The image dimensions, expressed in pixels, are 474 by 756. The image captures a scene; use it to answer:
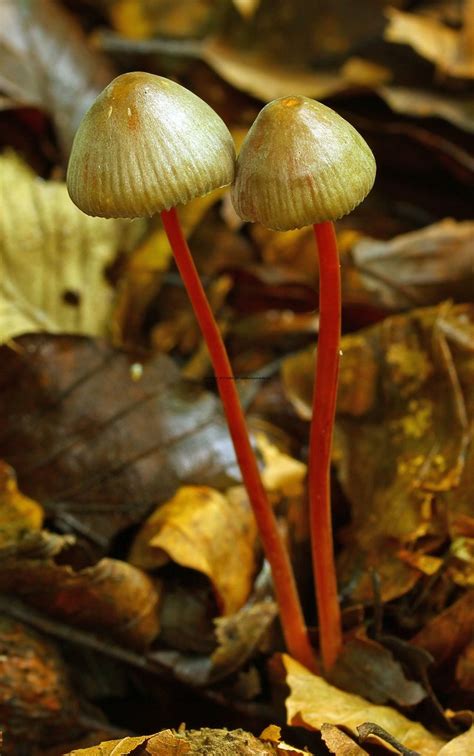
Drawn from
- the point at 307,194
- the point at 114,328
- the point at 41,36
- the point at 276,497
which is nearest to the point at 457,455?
the point at 276,497

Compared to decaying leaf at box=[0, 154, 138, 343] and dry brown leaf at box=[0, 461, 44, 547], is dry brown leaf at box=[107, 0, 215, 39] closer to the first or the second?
decaying leaf at box=[0, 154, 138, 343]

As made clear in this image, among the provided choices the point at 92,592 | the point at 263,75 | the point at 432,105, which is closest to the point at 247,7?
the point at 263,75

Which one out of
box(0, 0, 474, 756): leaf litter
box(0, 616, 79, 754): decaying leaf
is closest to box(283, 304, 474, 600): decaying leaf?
box(0, 0, 474, 756): leaf litter

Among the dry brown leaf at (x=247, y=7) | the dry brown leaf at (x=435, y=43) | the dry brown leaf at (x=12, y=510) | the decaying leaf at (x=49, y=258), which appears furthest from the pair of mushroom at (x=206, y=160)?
the dry brown leaf at (x=247, y=7)

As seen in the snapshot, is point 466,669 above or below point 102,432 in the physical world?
below

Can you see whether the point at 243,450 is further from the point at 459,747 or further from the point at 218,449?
the point at 459,747

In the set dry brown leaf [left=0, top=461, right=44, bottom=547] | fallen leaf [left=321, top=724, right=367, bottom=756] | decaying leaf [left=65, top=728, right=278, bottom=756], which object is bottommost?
fallen leaf [left=321, top=724, right=367, bottom=756]

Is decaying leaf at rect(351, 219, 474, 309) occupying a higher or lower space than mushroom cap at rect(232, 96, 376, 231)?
lower
